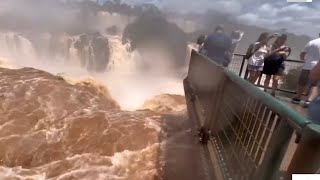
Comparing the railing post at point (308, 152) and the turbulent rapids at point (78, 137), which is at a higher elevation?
the railing post at point (308, 152)

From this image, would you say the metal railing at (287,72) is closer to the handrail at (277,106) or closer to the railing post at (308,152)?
the handrail at (277,106)

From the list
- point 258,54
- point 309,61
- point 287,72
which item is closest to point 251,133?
point 309,61

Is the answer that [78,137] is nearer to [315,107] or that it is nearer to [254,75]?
[254,75]

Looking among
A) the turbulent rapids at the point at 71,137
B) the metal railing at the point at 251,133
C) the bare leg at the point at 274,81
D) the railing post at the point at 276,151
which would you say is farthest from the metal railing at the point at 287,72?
the railing post at the point at 276,151

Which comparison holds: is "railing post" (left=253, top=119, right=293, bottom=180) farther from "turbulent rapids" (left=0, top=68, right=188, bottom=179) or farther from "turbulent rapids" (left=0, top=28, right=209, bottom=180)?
"turbulent rapids" (left=0, top=68, right=188, bottom=179)

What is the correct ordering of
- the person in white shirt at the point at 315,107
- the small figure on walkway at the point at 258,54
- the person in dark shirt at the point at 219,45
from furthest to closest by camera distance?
the small figure on walkway at the point at 258,54 < the person in dark shirt at the point at 219,45 < the person in white shirt at the point at 315,107

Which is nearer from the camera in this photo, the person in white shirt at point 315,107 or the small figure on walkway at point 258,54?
the person in white shirt at point 315,107
